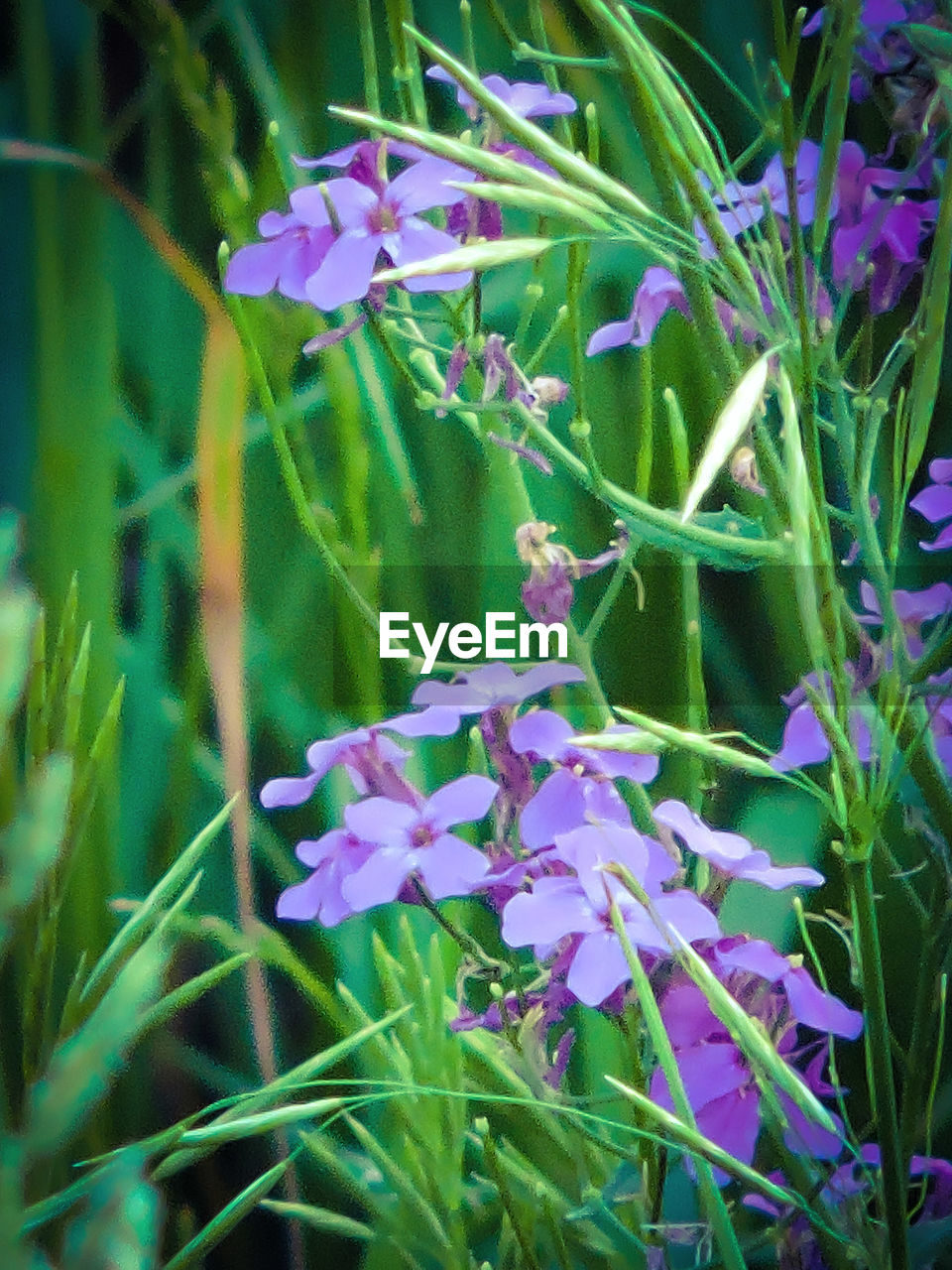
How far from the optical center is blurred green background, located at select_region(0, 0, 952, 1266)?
0.60 metres

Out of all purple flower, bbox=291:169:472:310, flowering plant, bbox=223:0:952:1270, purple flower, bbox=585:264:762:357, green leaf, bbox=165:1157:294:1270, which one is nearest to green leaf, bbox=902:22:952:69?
flowering plant, bbox=223:0:952:1270

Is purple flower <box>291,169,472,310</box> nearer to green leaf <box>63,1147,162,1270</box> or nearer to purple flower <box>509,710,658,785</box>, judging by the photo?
purple flower <box>509,710,658,785</box>

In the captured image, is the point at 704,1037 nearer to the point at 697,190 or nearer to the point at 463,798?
the point at 463,798

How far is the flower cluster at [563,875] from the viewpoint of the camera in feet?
1.63

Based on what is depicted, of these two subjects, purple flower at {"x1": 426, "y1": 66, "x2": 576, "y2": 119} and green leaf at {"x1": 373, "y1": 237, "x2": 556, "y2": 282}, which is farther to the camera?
purple flower at {"x1": 426, "y1": 66, "x2": 576, "y2": 119}

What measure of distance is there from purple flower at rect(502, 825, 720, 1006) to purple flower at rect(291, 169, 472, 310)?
0.27 meters

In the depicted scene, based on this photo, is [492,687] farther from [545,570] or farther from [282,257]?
[282,257]

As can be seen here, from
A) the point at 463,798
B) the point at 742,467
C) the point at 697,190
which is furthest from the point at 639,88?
the point at 463,798

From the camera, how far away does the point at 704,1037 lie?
0.51 meters

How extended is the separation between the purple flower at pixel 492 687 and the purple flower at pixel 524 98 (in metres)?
0.28

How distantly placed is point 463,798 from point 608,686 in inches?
4.4

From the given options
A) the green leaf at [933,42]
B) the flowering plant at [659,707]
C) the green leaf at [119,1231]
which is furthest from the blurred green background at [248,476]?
the green leaf at [119,1231]

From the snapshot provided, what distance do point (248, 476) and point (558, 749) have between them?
0.23m

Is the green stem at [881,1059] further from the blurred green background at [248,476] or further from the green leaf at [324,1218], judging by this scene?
the green leaf at [324,1218]
